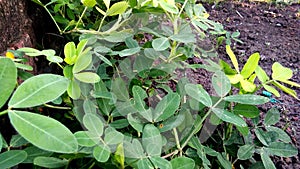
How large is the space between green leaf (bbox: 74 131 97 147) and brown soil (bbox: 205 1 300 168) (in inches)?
24.7

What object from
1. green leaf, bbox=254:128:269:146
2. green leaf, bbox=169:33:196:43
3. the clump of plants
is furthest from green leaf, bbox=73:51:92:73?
green leaf, bbox=254:128:269:146

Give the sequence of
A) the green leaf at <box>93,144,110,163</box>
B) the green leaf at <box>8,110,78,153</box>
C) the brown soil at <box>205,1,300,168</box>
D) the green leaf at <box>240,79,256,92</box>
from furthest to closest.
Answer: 1. the brown soil at <box>205,1,300,168</box>
2. the green leaf at <box>240,79,256,92</box>
3. the green leaf at <box>93,144,110,163</box>
4. the green leaf at <box>8,110,78,153</box>

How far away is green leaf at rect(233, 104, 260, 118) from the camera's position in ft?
2.50

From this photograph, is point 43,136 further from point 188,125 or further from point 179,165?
point 188,125

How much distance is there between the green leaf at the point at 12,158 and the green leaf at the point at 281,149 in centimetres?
54

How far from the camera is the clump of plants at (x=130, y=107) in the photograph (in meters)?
0.48

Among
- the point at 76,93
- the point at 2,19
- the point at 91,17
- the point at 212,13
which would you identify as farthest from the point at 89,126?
the point at 212,13

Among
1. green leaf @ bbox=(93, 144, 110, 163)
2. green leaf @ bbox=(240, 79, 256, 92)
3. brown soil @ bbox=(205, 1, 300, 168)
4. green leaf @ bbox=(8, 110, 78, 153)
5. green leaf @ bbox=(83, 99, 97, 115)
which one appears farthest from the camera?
brown soil @ bbox=(205, 1, 300, 168)

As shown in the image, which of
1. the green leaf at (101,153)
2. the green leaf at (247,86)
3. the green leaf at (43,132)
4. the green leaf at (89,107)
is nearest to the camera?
the green leaf at (43,132)

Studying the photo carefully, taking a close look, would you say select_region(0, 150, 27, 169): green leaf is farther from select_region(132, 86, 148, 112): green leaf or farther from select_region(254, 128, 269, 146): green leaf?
select_region(254, 128, 269, 146): green leaf

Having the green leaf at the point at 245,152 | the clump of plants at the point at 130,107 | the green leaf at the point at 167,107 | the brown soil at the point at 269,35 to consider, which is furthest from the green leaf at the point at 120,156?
the brown soil at the point at 269,35

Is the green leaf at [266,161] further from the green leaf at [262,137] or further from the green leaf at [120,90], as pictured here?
the green leaf at [120,90]

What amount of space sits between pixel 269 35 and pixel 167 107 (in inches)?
50.5

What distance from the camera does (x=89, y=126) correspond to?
0.60m
